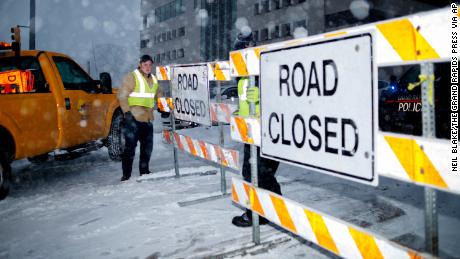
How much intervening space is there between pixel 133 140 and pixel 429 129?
5773 millimetres

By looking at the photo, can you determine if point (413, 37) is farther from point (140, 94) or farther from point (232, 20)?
point (232, 20)

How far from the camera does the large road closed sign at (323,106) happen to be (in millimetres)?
2293

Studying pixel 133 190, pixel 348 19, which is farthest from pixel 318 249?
pixel 348 19

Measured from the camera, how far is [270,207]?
336 cm

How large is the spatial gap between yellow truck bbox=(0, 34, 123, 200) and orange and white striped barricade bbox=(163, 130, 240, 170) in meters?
1.85

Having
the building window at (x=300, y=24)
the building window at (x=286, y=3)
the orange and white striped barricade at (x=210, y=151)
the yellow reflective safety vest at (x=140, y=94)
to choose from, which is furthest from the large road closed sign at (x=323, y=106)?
the building window at (x=286, y=3)

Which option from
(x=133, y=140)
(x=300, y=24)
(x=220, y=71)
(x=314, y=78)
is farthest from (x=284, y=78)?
(x=300, y=24)

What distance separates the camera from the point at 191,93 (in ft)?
19.9

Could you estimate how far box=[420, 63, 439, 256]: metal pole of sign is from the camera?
2012 millimetres

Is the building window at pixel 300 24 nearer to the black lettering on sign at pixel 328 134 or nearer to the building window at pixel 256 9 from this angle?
the building window at pixel 256 9

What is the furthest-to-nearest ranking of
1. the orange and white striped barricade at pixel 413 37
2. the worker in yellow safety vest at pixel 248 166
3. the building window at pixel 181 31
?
1. the building window at pixel 181 31
2. the worker in yellow safety vest at pixel 248 166
3. the orange and white striped barricade at pixel 413 37

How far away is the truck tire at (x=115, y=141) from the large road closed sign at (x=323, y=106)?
5.90 meters

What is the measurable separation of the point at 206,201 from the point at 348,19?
35550 mm

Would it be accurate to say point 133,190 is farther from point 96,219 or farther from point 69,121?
point 69,121
